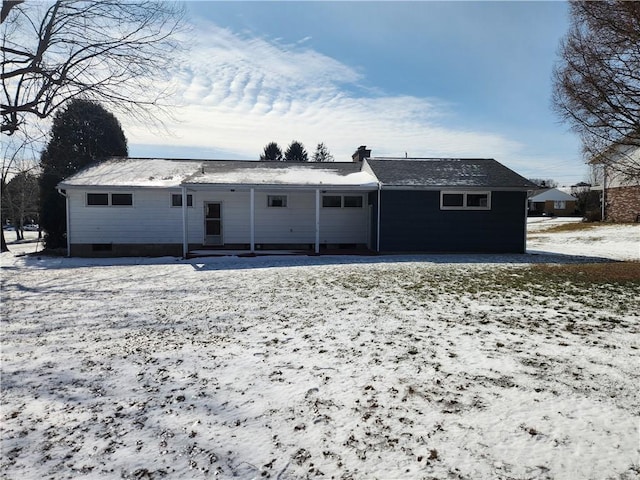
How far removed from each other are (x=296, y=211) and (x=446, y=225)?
600cm

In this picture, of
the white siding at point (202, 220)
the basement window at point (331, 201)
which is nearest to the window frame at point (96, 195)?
the white siding at point (202, 220)

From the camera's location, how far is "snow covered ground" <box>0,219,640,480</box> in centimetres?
276

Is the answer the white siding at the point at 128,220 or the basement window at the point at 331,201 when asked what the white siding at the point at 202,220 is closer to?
the white siding at the point at 128,220

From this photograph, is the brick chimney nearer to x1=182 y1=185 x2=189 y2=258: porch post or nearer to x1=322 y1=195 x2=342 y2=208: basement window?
x1=322 y1=195 x2=342 y2=208: basement window

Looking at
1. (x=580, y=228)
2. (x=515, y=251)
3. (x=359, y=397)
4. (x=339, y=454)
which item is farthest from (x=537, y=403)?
(x=580, y=228)

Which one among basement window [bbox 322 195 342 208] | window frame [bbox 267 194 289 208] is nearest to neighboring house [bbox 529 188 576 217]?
basement window [bbox 322 195 342 208]

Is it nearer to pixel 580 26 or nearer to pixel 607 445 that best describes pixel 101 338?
pixel 607 445

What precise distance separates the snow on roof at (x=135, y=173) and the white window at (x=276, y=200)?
135 inches

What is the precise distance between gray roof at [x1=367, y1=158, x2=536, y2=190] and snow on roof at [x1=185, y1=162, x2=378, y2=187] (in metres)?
0.78

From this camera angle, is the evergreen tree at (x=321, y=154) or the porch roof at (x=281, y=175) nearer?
the porch roof at (x=281, y=175)

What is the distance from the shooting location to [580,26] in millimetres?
10555

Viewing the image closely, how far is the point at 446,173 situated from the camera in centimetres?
1688

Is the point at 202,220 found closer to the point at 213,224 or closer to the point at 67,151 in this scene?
the point at 213,224

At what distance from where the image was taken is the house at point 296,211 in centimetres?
1563
